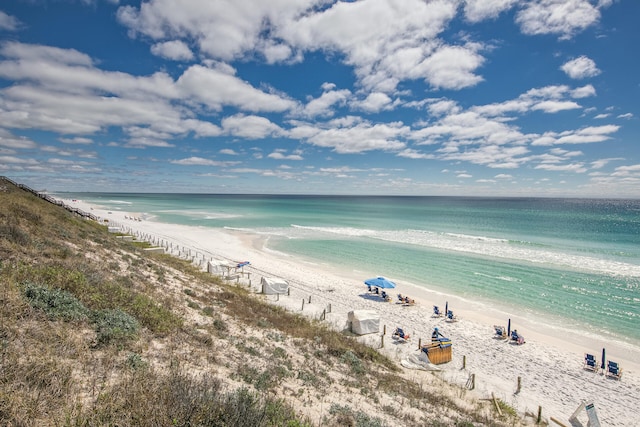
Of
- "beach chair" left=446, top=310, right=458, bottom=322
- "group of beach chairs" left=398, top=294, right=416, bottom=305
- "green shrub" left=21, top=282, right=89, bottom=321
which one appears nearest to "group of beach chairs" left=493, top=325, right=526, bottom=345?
"beach chair" left=446, top=310, right=458, bottom=322

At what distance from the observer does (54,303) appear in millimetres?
7945

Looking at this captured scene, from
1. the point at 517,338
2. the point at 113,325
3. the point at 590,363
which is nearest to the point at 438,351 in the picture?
the point at 517,338

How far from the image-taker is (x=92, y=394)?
5.21 metres

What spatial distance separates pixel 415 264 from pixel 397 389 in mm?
27131

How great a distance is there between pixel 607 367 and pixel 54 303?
23.5 metres

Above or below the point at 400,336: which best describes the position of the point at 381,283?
above

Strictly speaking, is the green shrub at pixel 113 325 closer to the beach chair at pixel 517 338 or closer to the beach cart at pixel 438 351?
the beach cart at pixel 438 351

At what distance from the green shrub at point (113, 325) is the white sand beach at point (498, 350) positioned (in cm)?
1133

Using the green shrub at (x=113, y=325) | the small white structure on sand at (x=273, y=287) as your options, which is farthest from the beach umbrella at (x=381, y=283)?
the green shrub at (x=113, y=325)

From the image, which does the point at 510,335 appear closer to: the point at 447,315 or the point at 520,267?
the point at 447,315

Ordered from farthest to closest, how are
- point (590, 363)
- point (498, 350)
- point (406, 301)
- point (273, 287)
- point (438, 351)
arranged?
point (406, 301) → point (273, 287) → point (498, 350) → point (590, 363) → point (438, 351)

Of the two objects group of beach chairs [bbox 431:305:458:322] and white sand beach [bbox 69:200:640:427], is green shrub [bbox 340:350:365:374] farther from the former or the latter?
group of beach chairs [bbox 431:305:458:322]

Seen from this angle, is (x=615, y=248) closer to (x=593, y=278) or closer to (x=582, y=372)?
(x=593, y=278)

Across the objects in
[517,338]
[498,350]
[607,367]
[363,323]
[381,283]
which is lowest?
[498,350]
